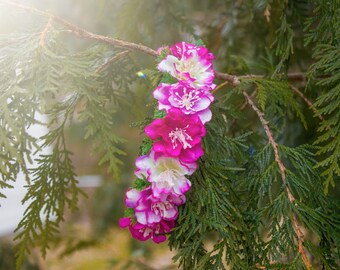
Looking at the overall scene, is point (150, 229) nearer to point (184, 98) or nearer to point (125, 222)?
point (125, 222)

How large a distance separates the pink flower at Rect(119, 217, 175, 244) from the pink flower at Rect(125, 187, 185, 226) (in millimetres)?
19

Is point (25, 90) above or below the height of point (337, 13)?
below

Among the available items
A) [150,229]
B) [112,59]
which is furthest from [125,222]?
[112,59]

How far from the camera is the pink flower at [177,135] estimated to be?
1.05 meters

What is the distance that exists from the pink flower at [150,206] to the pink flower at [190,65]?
0.25m

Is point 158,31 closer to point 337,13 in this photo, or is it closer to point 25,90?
point 337,13

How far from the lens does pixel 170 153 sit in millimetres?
1052

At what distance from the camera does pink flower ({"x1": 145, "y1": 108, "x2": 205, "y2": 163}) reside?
105 centimetres

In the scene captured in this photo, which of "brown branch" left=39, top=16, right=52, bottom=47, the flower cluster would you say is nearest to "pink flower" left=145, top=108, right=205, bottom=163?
the flower cluster

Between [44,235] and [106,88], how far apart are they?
0.43m

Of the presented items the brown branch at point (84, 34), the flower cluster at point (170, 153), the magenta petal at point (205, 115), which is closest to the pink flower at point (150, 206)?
the flower cluster at point (170, 153)

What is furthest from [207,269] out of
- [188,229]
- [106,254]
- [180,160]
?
[106,254]

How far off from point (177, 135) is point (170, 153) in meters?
0.04

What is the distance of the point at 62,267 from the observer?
5426mm
